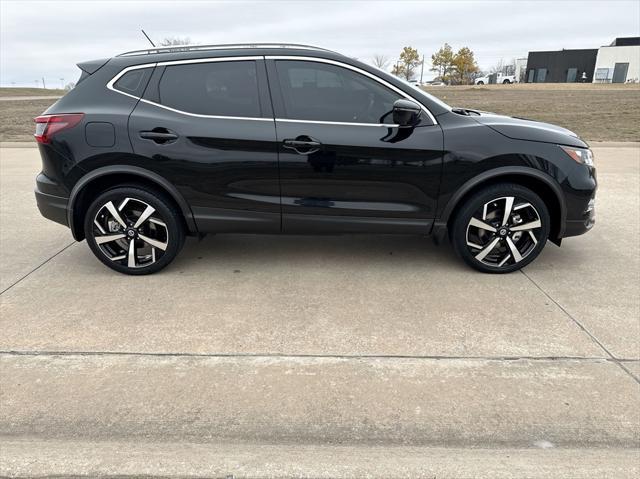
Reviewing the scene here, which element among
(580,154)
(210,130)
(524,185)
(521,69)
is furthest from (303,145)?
(521,69)

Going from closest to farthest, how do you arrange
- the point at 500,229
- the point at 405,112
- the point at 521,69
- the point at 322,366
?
the point at 322,366
the point at 405,112
the point at 500,229
the point at 521,69

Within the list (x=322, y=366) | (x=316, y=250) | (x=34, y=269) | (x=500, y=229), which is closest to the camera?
(x=322, y=366)

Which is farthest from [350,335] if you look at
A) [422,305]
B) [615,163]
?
[615,163]

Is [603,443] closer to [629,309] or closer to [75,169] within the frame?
[629,309]

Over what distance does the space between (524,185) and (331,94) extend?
173 cm

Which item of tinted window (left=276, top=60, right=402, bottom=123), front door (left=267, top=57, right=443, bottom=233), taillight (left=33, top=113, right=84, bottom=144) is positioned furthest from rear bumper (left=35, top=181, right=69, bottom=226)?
tinted window (left=276, top=60, right=402, bottom=123)

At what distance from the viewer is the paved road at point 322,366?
224 cm

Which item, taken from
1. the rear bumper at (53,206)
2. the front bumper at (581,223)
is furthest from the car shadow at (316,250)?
the rear bumper at (53,206)

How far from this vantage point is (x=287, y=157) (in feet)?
12.5

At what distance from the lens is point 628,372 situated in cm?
279

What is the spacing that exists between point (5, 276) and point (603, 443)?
4.39m

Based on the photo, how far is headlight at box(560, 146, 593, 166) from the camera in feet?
12.9

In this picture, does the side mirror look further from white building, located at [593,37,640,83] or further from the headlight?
white building, located at [593,37,640,83]

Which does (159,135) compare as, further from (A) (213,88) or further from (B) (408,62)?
(B) (408,62)
